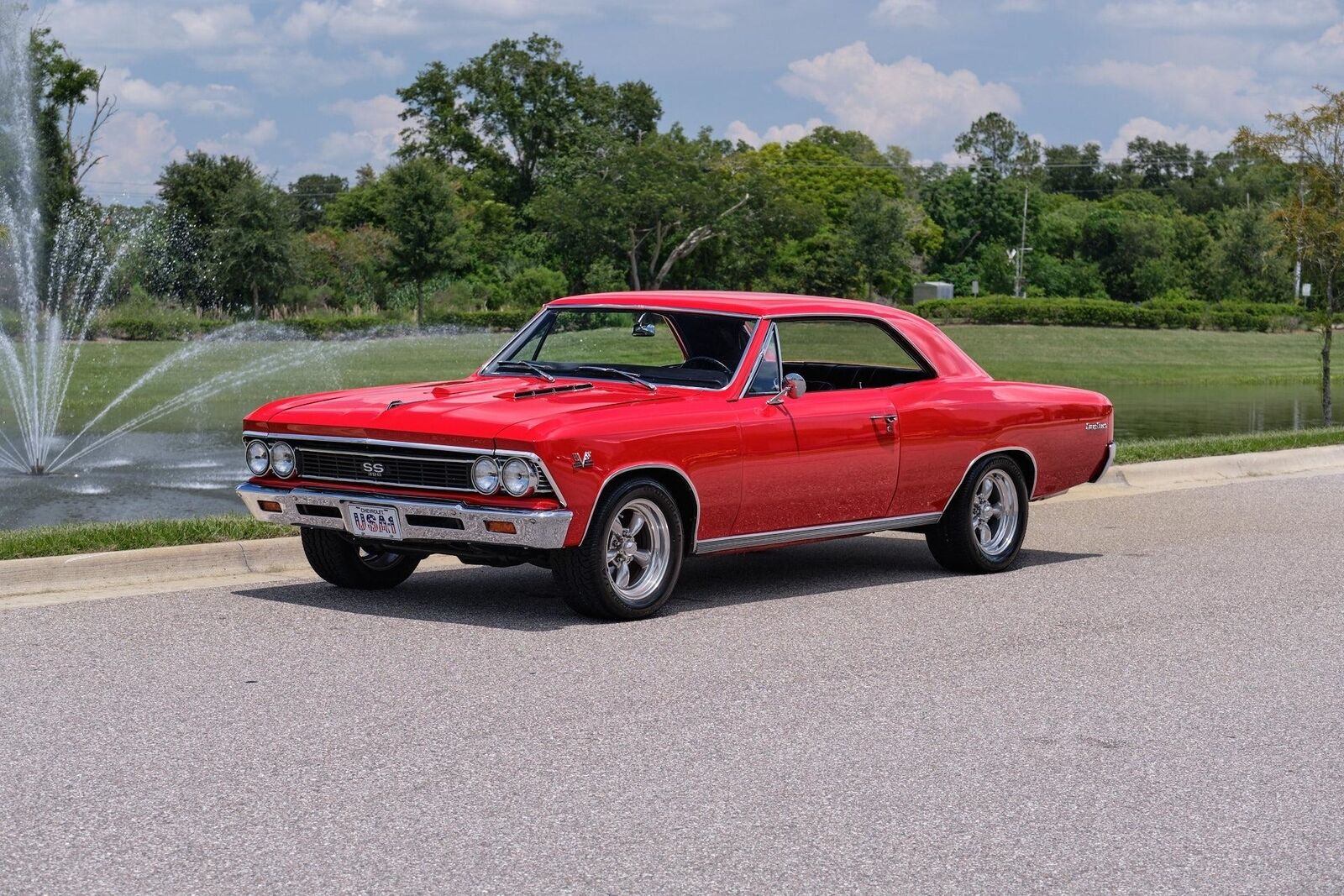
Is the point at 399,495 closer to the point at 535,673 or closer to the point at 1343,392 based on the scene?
the point at 535,673

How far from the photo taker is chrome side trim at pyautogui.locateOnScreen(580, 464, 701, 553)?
8078mm

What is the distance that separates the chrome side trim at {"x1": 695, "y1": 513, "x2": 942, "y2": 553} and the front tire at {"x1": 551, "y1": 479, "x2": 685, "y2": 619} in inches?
8.9

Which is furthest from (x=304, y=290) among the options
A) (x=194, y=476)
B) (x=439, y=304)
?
Result: (x=194, y=476)

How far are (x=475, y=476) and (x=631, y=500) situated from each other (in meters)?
0.77

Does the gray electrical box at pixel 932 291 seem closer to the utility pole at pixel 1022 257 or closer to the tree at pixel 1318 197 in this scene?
the utility pole at pixel 1022 257

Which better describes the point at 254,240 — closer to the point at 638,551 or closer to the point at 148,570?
the point at 148,570

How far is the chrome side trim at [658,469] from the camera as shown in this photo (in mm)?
8078

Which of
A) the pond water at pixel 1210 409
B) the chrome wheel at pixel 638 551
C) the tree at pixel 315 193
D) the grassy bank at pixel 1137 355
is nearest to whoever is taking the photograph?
the chrome wheel at pixel 638 551

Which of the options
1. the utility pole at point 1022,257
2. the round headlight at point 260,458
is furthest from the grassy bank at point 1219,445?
the utility pole at point 1022,257

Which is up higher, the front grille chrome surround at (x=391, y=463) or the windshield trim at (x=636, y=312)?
the windshield trim at (x=636, y=312)

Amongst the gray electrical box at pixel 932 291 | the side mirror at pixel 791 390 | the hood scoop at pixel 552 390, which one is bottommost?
the side mirror at pixel 791 390

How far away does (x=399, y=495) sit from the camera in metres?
8.23

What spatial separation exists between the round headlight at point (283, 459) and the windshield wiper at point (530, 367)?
141cm

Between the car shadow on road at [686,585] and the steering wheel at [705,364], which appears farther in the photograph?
the steering wheel at [705,364]
